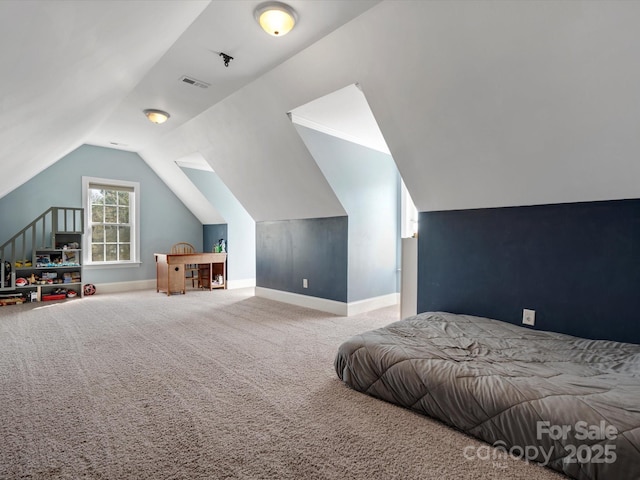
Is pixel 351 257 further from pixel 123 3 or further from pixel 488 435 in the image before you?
pixel 123 3

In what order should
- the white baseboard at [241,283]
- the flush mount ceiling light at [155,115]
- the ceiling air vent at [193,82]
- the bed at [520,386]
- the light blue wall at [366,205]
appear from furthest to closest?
the white baseboard at [241,283] < the flush mount ceiling light at [155,115] < the light blue wall at [366,205] < the ceiling air vent at [193,82] < the bed at [520,386]

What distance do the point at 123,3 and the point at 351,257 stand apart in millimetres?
3381

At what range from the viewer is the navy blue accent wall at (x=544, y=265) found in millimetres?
2314

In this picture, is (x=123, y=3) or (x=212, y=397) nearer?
(x=123, y=3)

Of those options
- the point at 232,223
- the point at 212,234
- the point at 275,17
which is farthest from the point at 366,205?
the point at 212,234

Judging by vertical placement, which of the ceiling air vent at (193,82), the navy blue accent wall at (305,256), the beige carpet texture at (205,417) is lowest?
the beige carpet texture at (205,417)

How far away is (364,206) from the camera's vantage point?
4559mm

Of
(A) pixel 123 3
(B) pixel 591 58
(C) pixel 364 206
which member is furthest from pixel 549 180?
(A) pixel 123 3

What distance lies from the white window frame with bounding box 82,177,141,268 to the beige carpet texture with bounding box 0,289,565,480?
112 inches

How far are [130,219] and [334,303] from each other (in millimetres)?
4753

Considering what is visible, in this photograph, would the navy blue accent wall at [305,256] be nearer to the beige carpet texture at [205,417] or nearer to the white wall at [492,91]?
the beige carpet texture at [205,417]

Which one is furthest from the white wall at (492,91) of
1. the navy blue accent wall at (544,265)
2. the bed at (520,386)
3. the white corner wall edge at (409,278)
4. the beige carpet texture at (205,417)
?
the beige carpet texture at (205,417)

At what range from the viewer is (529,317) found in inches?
107

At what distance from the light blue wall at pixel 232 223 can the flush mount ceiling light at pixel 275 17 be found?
4.34m
